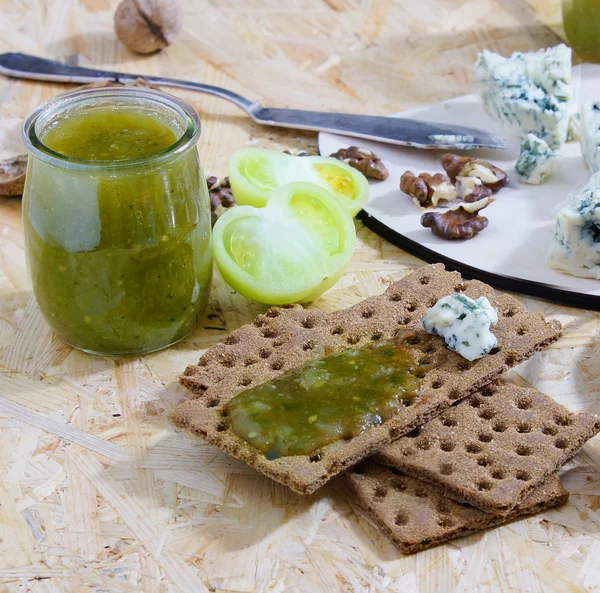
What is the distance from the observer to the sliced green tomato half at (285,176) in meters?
2.50

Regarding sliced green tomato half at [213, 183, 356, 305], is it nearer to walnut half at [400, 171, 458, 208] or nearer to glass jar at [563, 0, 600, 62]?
walnut half at [400, 171, 458, 208]

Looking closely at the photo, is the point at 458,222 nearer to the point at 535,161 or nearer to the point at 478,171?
the point at 478,171

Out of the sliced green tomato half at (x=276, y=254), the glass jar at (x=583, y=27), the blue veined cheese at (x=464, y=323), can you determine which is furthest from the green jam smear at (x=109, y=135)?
the glass jar at (x=583, y=27)

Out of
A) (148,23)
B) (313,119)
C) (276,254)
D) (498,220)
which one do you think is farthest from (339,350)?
(148,23)

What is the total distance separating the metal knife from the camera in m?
2.91

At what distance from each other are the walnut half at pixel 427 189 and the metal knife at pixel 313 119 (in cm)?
21

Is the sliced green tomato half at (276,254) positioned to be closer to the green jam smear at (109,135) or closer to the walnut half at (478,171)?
the green jam smear at (109,135)

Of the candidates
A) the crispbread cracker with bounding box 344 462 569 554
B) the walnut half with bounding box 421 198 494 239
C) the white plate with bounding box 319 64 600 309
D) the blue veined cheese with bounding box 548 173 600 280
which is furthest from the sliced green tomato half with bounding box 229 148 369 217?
the crispbread cracker with bounding box 344 462 569 554

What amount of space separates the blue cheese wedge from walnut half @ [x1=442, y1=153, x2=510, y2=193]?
10.5 inches

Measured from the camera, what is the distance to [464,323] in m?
1.95

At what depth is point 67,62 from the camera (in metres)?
3.47

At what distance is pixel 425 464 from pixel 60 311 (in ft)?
3.03

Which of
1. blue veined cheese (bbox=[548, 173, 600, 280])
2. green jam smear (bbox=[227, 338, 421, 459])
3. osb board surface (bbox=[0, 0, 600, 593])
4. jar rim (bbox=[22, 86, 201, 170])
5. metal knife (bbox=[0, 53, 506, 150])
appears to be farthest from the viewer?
metal knife (bbox=[0, 53, 506, 150])

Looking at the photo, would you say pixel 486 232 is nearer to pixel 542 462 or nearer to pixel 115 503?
pixel 542 462
